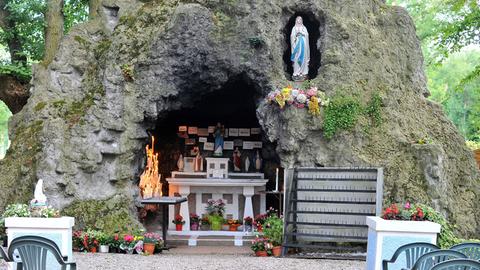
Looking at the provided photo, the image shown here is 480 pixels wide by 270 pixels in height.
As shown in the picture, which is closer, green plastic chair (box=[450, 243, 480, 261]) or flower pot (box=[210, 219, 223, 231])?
green plastic chair (box=[450, 243, 480, 261])

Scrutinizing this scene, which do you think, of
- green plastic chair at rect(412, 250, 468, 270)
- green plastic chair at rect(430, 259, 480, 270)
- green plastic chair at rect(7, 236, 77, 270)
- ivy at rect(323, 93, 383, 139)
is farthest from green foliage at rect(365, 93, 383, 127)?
green plastic chair at rect(7, 236, 77, 270)

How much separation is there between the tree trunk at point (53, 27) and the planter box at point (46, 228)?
28.7 feet

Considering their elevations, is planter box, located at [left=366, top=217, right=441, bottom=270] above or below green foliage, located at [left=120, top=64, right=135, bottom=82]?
below

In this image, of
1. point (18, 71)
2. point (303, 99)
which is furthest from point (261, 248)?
point (18, 71)

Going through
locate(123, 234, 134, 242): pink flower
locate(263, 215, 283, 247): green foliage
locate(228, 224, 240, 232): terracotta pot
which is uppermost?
locate(263, 215, 283, 247): green foliage

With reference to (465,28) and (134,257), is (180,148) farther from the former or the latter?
(465,28)

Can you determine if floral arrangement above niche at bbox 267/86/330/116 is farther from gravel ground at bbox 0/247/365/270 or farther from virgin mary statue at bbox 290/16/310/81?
gravel ground at bbox 0/247/365/270

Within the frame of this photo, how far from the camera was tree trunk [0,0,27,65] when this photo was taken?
18938 millimetres

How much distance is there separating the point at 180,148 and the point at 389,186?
688cm

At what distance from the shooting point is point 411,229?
904 cm

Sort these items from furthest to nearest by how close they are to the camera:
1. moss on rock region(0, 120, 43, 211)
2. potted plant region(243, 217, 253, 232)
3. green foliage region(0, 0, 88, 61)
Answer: green foliage region(0, 0, 88, 61)
potted plant region(243, 217, 253, 232)
moss on rock region(0, 120, 43, 211)

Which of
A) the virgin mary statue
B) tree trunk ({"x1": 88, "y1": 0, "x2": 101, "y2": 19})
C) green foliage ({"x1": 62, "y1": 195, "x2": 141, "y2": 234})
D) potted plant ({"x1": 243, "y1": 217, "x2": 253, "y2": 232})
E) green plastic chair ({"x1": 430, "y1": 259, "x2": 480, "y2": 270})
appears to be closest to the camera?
green plastic chair ({"x1": 430, "y1": 259, "x2": 480, "y2": 270})

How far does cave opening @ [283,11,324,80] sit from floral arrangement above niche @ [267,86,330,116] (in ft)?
4.93

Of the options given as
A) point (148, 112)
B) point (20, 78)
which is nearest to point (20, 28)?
point (20, 78)
